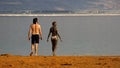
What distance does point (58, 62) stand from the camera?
19.4m

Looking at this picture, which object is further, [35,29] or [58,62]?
[35,29]

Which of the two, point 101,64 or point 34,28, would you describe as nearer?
point 101,64

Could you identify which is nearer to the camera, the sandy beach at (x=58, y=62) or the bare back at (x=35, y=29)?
the sandy beach at (x=58, y=62)

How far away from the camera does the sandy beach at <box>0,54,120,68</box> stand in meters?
18.5

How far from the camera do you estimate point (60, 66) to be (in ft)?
60.8

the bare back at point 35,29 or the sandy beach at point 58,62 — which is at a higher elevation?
the bare back at point 35,29

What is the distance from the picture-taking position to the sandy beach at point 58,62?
18.5 metres

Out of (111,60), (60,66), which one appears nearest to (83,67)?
(60,66)

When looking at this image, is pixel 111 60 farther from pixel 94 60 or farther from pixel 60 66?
pixel 60 66

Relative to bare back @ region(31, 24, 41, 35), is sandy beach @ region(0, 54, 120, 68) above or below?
below

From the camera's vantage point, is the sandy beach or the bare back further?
the bare back

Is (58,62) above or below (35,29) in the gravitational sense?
below

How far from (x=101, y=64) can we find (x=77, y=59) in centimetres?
152

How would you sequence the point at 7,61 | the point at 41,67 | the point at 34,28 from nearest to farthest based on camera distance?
the point at 41,67 → the point at 7,61 → the point at 34,28
